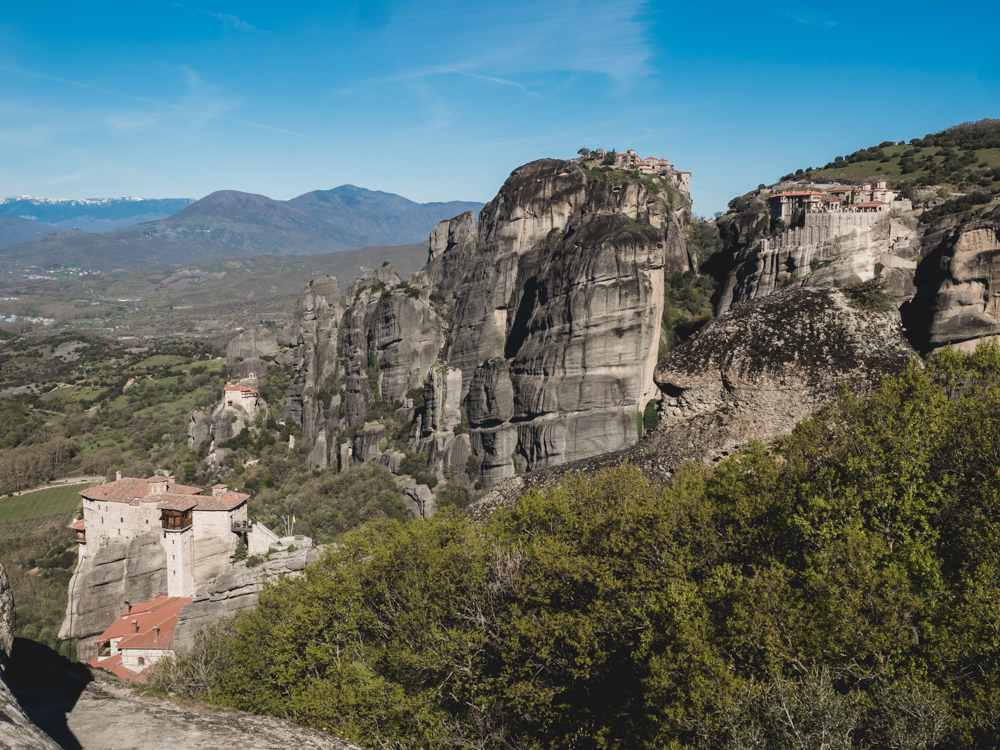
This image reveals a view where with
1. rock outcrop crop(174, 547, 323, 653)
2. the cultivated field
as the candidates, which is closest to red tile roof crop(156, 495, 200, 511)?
rock outcrop crop(174, 547, 323, 653)

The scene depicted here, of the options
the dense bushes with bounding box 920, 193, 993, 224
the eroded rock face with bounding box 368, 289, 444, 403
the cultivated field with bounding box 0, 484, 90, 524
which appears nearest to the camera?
the dense bushes with bounding box 920, 193, 993, 224

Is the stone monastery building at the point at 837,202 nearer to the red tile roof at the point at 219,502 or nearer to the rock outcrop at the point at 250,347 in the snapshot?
the red tile roof at the point at 219,502

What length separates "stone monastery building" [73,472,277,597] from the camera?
3969 cm

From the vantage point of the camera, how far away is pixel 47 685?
10.5 metres

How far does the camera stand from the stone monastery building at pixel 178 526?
39.7m

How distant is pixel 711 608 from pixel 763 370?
697 centimetres

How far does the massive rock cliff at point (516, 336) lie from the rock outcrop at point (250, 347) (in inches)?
709

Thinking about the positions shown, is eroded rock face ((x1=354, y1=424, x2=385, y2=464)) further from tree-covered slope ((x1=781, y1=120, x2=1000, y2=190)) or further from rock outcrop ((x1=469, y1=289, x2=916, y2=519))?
tree-covered slope ((x1=781, y1=120, x2=1000, y2=190))

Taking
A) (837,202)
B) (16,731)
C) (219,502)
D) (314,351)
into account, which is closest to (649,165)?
(837,202)

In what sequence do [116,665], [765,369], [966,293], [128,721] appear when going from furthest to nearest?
[966,293]
[116,665]
[765,369]
[128,721]

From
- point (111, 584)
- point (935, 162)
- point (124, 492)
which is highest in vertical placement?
point (935, 162)

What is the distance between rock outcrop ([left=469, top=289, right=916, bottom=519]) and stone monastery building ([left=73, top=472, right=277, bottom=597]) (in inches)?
1242

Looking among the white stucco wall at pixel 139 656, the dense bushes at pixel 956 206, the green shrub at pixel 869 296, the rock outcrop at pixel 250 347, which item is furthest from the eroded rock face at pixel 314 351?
the dense bushes at pixel 956 206

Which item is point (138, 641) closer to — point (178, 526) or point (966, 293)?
point (178, 526)
